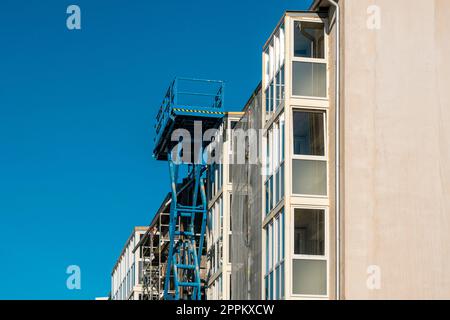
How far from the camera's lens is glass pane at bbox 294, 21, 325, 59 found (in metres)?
35.9

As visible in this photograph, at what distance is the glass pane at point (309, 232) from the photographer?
3419 cm

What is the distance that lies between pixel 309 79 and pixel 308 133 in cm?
153

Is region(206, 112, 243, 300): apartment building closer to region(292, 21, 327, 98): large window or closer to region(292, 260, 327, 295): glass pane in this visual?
region(292, 21, 327, 98): large window

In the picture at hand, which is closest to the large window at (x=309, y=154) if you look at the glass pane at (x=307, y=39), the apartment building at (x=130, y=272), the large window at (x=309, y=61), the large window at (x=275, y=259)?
the large window at (x=309, y=61)

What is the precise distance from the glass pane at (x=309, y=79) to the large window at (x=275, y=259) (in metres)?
Result: 3.46

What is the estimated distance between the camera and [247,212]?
40.5 m
